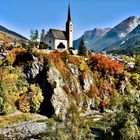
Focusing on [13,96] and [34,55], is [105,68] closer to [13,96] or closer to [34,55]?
[34,55]

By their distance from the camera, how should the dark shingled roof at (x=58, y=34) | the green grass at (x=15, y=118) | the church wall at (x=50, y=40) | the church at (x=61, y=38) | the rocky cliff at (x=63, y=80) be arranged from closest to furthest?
the green grass at (x=15, y=118)
the rocky cliff at (x=63, y=80)
the church at (x=61, y=38)
the church wall at (x=50, y=40)
the dark shingled roof at (x=58, y=34)

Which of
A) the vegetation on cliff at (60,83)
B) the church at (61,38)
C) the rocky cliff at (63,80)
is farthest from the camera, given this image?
the church at (61,38)

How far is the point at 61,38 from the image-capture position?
15775 cm

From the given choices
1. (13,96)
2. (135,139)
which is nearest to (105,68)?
(13,96)

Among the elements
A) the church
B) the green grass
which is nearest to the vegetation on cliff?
the green grass

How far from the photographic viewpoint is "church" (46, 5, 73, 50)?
15638 centimetres

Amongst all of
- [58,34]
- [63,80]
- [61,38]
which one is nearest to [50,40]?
[58,34]

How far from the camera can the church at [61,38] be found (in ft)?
513

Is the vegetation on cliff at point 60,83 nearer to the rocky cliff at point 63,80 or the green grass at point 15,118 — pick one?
the rocky cliff at point 63,80

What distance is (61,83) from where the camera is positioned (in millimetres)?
127812

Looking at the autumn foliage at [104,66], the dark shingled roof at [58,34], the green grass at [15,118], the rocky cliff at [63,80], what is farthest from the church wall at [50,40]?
the green grass at [15,118]

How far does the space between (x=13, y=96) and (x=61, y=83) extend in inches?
751

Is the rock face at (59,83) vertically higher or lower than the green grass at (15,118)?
higher

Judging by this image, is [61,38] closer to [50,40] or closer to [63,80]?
[50,40]
